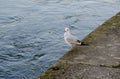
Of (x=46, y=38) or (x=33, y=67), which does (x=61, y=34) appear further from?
(x=33, y=67)

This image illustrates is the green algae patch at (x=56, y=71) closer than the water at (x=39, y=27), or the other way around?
the green algae patch at (x=56, y=71)

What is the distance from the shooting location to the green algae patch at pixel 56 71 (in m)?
4.65

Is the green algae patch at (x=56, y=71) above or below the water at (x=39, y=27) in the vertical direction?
above

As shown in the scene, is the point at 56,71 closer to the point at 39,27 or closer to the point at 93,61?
the point at 93,61

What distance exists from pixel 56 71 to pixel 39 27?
683cm

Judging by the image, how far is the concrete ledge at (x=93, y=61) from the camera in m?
4.68

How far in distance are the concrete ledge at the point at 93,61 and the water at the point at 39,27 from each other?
2.12 metres

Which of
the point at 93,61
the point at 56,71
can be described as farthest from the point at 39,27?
the point at 56,71

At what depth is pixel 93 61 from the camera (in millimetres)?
5191

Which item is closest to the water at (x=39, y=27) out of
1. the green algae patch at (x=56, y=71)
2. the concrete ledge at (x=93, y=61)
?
the concrete ledge at (x=93, y=61)

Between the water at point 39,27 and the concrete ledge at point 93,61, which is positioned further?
the water at point 39,27

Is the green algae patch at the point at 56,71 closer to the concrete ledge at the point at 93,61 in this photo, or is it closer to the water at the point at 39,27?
the concrete ledge at the point at 93,61

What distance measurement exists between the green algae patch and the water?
264 cm

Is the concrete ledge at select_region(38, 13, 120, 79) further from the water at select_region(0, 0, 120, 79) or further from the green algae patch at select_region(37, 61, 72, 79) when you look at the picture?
the water at select_region(0, 0, 120, 79)
